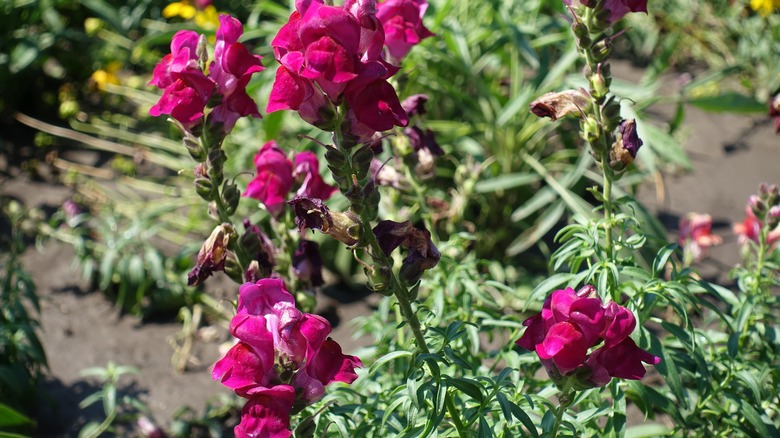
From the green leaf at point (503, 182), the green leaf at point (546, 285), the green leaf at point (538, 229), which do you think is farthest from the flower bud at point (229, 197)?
the green leaf at point (538, 229)

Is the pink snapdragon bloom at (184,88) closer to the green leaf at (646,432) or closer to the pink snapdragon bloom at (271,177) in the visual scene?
the pink snapdragon bloom at (271,177)

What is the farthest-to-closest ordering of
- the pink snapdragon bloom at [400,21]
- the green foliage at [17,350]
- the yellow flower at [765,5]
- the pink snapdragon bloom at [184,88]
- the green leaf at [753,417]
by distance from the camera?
Answer: the yellow flower at [765,5] → the green foliage at [17,350] → the pink snapdragon bloom at [400,21] → the green leaf at [753,417] → the pink snapdragon bloom at [184,88]

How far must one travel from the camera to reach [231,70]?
1.53 m

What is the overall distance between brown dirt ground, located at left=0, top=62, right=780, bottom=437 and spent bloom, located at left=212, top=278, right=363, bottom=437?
1.63m

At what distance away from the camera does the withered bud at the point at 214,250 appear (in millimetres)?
1582

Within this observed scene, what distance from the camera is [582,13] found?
161 centimetres

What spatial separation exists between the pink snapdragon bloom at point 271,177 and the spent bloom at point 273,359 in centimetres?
45

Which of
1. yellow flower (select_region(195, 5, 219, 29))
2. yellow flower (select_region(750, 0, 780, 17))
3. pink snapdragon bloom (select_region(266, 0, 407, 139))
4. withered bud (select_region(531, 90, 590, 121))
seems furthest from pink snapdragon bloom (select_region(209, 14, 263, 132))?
yellow flower (select_region(750, 0, 780, 17))

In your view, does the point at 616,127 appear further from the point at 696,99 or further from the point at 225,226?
the point at 696,99

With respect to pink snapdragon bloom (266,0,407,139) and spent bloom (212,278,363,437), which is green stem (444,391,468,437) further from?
pink snapdragon bloom (266,0,407,139)

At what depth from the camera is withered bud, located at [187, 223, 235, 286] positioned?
1582mm

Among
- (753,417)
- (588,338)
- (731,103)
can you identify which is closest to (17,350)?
(588,338)

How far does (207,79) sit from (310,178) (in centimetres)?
35

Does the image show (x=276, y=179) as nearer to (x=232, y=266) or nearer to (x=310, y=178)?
(x=310, y=178)
